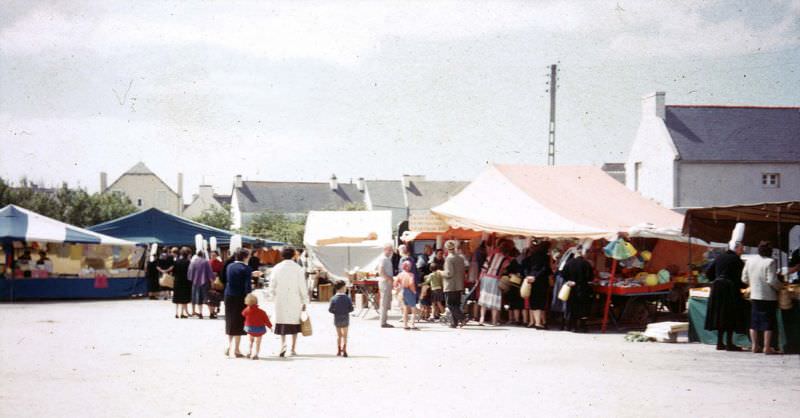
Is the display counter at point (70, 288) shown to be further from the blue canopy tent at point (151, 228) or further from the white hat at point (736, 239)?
the white hat at point (736, 239)

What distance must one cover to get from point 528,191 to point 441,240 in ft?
12.9

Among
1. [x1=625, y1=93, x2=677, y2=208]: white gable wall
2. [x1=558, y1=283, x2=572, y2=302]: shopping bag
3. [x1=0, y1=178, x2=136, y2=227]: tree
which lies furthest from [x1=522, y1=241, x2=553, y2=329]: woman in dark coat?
[x1=0, y1=178, x2=136, y2=227]: tree

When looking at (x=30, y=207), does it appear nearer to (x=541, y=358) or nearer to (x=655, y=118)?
(x=655, y=118)

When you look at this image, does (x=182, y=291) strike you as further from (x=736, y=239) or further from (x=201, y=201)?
(x=201, y=201)

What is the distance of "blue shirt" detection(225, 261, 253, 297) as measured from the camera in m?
12.2

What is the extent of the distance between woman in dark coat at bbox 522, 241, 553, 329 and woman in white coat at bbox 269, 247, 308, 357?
6121 millimetres

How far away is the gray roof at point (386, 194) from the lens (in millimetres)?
85438

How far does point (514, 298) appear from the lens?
17.6 meters

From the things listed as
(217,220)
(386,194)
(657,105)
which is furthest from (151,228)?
(386,194)

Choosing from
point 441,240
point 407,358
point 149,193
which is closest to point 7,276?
point 441,240

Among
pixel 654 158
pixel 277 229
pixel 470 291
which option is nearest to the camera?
pixel 470 291

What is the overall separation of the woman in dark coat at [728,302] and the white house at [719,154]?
27.9 meters

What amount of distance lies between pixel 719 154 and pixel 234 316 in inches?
1341

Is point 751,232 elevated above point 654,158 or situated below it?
below
